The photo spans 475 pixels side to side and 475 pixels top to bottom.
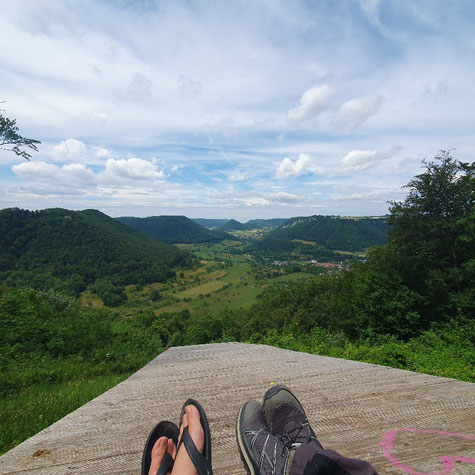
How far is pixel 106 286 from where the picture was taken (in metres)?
69.1

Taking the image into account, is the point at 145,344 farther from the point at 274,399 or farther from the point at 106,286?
the point at 106,286

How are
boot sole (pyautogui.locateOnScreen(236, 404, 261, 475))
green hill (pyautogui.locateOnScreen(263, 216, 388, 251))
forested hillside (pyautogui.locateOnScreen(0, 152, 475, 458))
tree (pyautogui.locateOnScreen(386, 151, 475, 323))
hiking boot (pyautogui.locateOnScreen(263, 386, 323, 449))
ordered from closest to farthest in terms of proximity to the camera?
boot sole (pyautogui.locateOnScreen(236, 404, 261, 475))
hiking boot (pyautogui.locateOnScreen(263, 386, 323, 449))
forested hillside (pyautogui.locateOnScreen(0, 152, 475, 458))
tree (pyautogui.locateOnScreen(386, 151, 475, 323))
green hill (pyautogui.locateOnScreen(263, 216, 388, 251))

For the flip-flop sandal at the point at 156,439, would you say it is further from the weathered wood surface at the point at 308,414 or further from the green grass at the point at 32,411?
the green grass at the point at 32,411

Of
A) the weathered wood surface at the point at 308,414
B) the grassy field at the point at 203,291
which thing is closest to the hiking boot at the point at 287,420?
the weathered wood surface at the point at 308,414

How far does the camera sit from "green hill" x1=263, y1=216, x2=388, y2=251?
132 m

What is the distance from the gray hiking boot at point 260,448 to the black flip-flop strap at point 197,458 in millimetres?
197

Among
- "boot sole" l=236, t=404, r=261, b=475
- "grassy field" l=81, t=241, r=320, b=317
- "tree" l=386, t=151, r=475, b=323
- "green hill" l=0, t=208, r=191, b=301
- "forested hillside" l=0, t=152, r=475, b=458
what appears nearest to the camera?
"boot sole" l=236, t=404, r=261, b=475

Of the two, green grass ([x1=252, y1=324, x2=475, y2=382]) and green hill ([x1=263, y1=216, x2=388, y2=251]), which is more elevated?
green hill ([x1=263, y1=216, x2=388, y2=251])

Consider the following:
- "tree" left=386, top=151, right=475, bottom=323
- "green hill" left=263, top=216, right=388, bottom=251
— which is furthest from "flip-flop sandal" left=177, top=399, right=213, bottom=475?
"green hill" left=263, top=216, right=388, bottom=251

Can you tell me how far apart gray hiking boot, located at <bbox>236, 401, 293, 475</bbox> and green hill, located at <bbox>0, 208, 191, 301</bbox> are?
60430mm

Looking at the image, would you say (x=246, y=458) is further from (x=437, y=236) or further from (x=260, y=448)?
(x=437, y=236)

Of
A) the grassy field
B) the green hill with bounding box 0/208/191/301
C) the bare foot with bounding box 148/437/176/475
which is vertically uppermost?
the bare foot with bounding box 148/437/176/475

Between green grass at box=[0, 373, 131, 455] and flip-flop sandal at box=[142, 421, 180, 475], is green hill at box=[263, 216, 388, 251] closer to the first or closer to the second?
green grass at box=[0, 373, 131, 455]

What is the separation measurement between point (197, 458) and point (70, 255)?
286ft
